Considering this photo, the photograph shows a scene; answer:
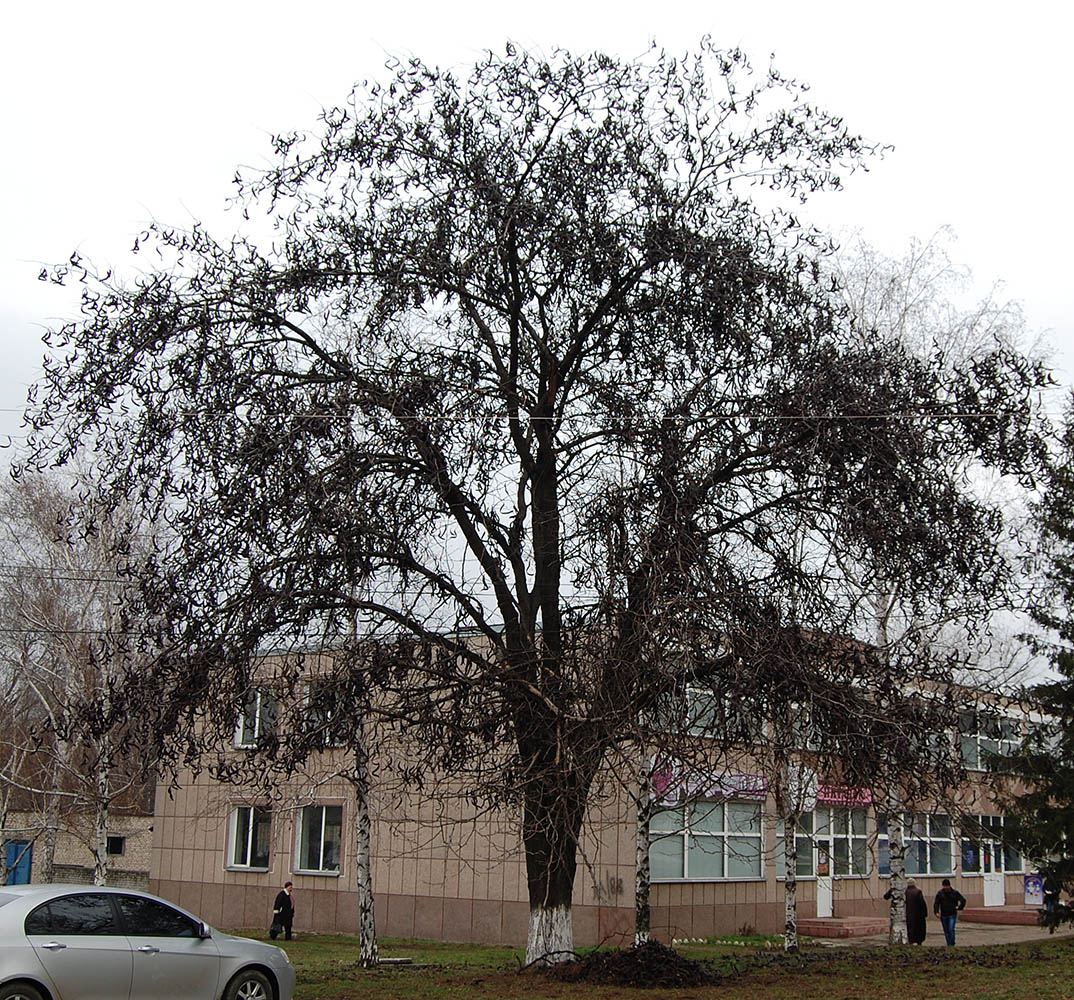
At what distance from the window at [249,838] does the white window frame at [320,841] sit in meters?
0.85

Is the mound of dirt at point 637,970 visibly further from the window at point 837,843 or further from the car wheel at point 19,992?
the window at point 837,843

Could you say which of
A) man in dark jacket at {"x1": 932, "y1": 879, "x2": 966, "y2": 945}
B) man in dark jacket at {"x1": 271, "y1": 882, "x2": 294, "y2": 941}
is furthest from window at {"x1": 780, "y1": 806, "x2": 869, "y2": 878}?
→ man in dark jacket at {"x1": 271, "y1": 882, "x2": 294, "y2": 941}

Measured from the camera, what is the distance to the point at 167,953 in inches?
451

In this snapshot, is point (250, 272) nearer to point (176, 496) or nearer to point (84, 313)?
point (84, 313)

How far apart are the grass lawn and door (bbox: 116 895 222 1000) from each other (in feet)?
6.73

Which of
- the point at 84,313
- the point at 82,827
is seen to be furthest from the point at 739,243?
the point at 82,827

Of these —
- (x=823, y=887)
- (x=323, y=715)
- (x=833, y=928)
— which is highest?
(x=323, y=715)

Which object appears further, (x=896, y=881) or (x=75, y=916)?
(x=896, y=881)

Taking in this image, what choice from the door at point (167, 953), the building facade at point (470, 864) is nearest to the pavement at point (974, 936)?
the building facade at point (470, 864)

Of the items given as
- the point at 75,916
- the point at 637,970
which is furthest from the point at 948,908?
the point at 75,916

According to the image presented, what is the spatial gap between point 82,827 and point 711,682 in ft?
126

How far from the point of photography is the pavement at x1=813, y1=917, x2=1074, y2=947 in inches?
1057

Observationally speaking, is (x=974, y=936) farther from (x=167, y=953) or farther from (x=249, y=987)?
(x=167, y=953)

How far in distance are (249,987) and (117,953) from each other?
161 cm
